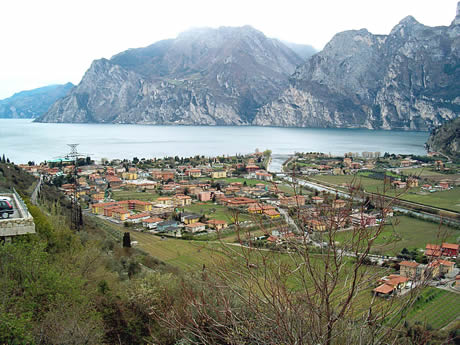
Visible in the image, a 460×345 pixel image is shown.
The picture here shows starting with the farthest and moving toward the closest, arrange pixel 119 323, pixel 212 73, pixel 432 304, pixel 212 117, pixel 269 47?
pixel 269 47
pixel 212 73
pixel 212 117
pixel 432 304
pixel 119 323

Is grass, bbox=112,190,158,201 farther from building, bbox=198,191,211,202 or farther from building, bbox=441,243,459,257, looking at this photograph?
building, bbox=441,243,459,257

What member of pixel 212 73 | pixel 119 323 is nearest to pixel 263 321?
pixel 119 323

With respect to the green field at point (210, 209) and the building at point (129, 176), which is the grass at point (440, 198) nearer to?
the green field at point (210, 209)

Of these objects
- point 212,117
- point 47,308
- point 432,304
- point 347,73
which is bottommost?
point 432,304

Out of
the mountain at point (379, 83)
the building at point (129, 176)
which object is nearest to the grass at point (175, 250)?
the building at point (129, 176)

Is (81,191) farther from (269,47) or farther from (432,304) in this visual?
(269,47)

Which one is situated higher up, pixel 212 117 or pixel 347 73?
pixel 347 73

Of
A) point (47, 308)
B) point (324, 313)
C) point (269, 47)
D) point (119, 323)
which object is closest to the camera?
point (324, 313)

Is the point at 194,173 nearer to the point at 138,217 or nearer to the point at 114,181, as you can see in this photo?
the point at 114,181
